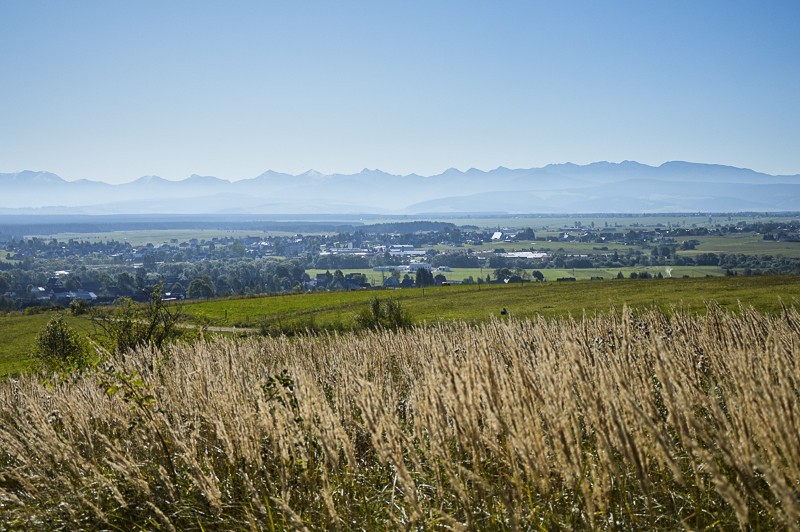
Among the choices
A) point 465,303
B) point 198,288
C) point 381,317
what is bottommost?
point 198,288

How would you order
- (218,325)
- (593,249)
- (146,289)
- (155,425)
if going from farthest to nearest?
(593,249)
(218,325)
(146,289)
(155,425)

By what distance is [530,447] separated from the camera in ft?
11.1

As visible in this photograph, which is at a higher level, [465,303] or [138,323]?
[138,323]

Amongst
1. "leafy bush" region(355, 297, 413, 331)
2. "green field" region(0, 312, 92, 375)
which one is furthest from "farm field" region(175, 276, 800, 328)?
"green field" region(0, 312, 92, 375)

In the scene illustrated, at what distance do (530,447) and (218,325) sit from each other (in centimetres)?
3976

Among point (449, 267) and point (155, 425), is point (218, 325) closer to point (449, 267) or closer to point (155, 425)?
point (155, 425)

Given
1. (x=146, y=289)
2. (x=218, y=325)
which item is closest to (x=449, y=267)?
(x=218, y=325)

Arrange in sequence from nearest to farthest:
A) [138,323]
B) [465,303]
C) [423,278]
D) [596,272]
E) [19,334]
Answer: [138,323]
[465,303]
[19,334]
[423,278]
[596,272]

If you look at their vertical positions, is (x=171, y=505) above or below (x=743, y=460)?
below

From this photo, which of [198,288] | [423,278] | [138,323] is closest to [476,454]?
[138,323]

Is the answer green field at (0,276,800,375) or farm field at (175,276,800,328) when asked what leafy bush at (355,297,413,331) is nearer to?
green field at (0,276,800,375)

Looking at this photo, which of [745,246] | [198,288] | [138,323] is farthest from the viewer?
[745,246]

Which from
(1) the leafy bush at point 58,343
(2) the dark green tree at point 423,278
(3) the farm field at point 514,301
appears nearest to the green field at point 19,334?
(1) the leafy bush at point 58,343

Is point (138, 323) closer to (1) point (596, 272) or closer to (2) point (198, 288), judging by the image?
(2) point (198, 288)
